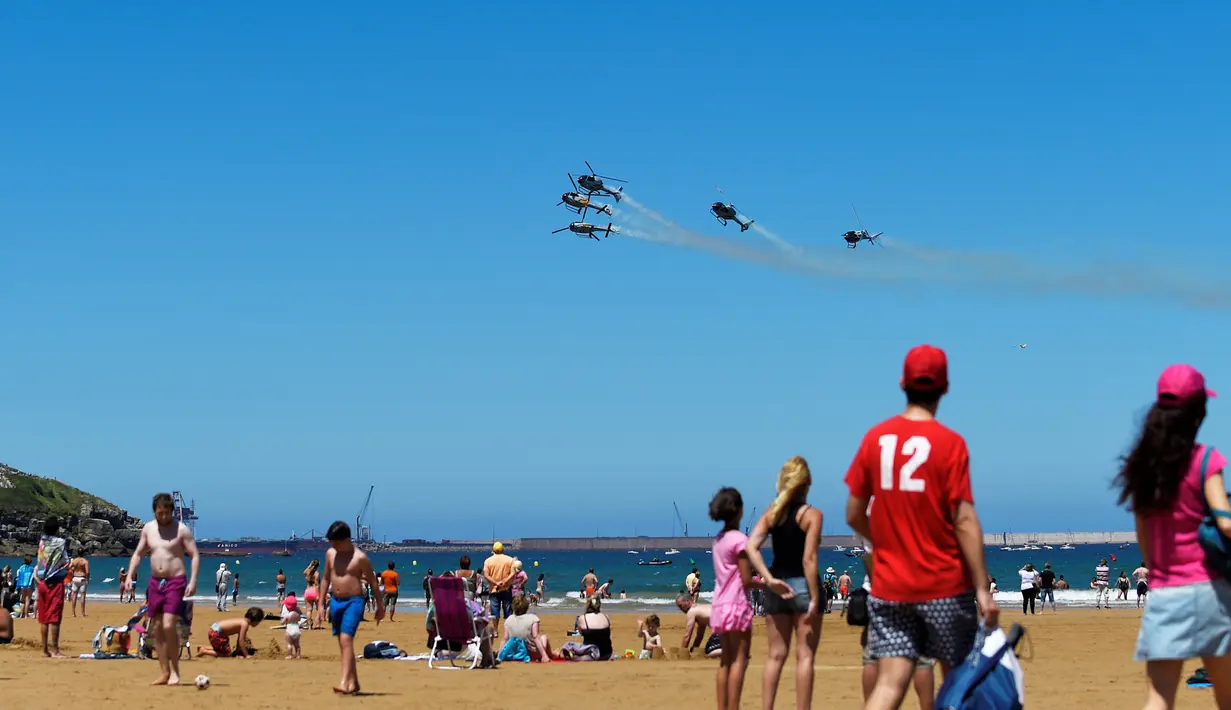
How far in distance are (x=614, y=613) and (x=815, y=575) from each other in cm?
3618

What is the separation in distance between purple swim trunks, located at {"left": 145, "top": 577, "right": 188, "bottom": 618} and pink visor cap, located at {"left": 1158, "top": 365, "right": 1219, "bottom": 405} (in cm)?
904

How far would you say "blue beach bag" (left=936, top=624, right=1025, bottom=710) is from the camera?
5551 mm

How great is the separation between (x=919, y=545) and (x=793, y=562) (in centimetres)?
285

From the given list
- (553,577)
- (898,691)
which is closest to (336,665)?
(898,691)

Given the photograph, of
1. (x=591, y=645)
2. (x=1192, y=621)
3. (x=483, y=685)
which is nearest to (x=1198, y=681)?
(x=483, y=685)

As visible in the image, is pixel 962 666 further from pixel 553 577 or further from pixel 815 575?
pixel 553 577

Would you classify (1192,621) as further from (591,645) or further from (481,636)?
(591,645)

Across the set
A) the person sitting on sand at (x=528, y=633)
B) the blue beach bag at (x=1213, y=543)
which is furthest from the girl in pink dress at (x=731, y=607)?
the person sitting on sand at (x=528, y=633)

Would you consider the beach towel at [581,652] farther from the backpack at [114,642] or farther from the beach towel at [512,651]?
the backpack at [114,642]

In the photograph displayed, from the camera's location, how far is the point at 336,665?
15.6 metres

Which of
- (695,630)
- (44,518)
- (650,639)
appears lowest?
(650,639)

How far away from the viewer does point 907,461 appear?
218 inches

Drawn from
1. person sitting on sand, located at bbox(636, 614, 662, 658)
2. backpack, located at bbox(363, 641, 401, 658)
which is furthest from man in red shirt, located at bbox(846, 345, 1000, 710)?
person sitting on sand, located at bbox(636, 614, 662, 658)

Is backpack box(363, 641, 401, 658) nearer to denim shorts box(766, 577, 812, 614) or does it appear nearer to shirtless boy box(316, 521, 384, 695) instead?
shirtless boy box(316, 521, 384, 695)
